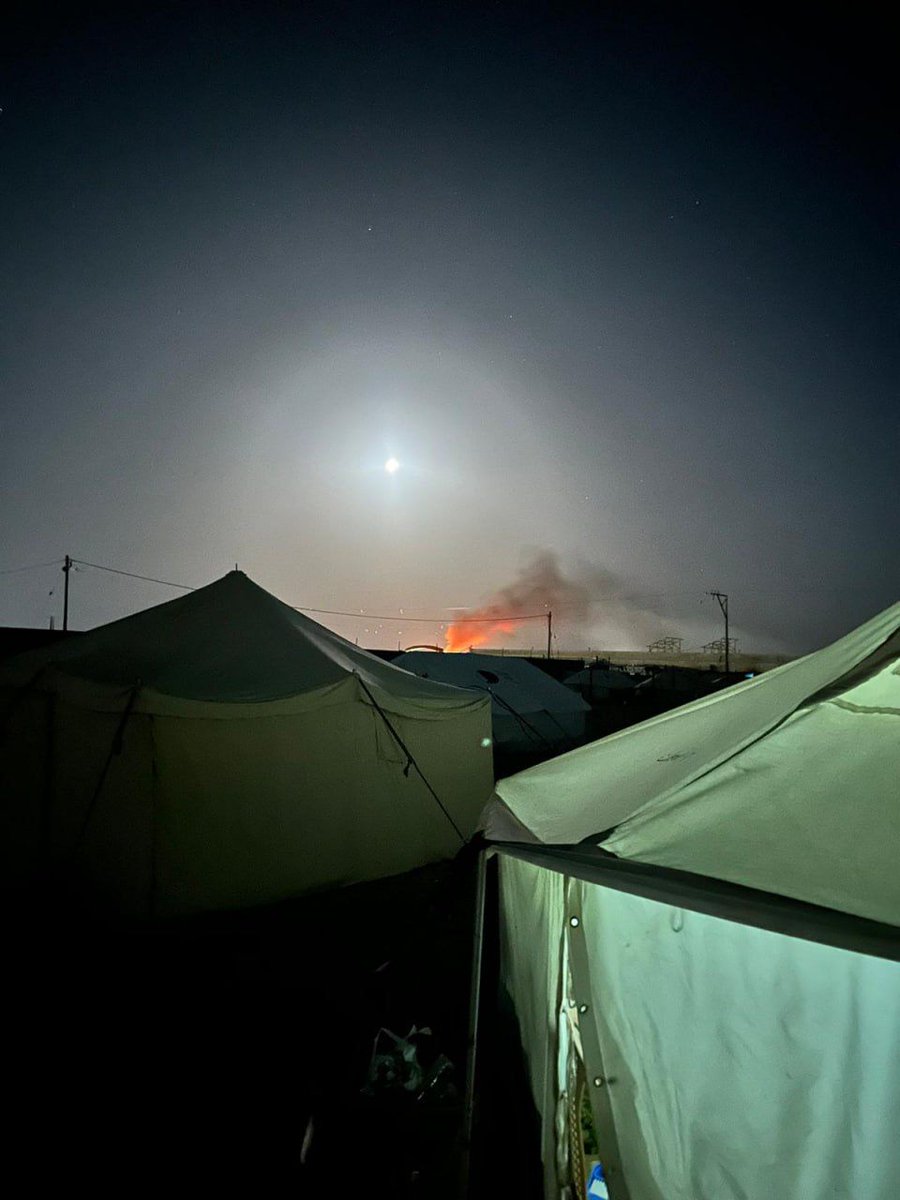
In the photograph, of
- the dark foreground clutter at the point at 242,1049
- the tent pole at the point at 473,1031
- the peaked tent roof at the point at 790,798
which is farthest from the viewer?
the dark foreground clutter at the point at 242,1049

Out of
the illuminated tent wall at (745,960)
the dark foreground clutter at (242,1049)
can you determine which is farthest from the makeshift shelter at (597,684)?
the illuminated tent wall at (745,960)

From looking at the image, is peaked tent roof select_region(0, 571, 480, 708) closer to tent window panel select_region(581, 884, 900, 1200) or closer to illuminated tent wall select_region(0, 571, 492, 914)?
illuminated tent wall select_region(0, 571, 492, 914)

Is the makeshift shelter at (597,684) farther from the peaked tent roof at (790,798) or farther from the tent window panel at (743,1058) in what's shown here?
the tent window panel at (743,1058)

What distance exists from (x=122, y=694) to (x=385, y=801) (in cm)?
271

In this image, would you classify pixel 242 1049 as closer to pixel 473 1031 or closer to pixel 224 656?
pixel 473 1031

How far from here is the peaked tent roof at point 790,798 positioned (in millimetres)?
1369

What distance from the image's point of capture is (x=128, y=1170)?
2.58m

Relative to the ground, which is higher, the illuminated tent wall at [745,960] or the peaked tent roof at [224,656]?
the peaked tent roof at [224,656]

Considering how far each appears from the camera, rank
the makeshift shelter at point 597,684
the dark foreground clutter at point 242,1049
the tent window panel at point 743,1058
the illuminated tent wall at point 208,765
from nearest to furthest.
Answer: the tent window panel at point 743,1058, the dark foreground clutter at point 242,1049, the illuminated tent wall at point 208,765, the makeshift shelter at point 597,684

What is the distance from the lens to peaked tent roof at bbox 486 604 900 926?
137 cm

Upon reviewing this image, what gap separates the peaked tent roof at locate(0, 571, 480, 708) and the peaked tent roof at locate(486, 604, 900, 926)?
11.6 ft

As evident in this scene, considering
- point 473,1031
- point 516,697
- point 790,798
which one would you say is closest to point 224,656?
point 473,1031

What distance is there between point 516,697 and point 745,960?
14699mm

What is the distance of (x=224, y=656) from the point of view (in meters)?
5.90
